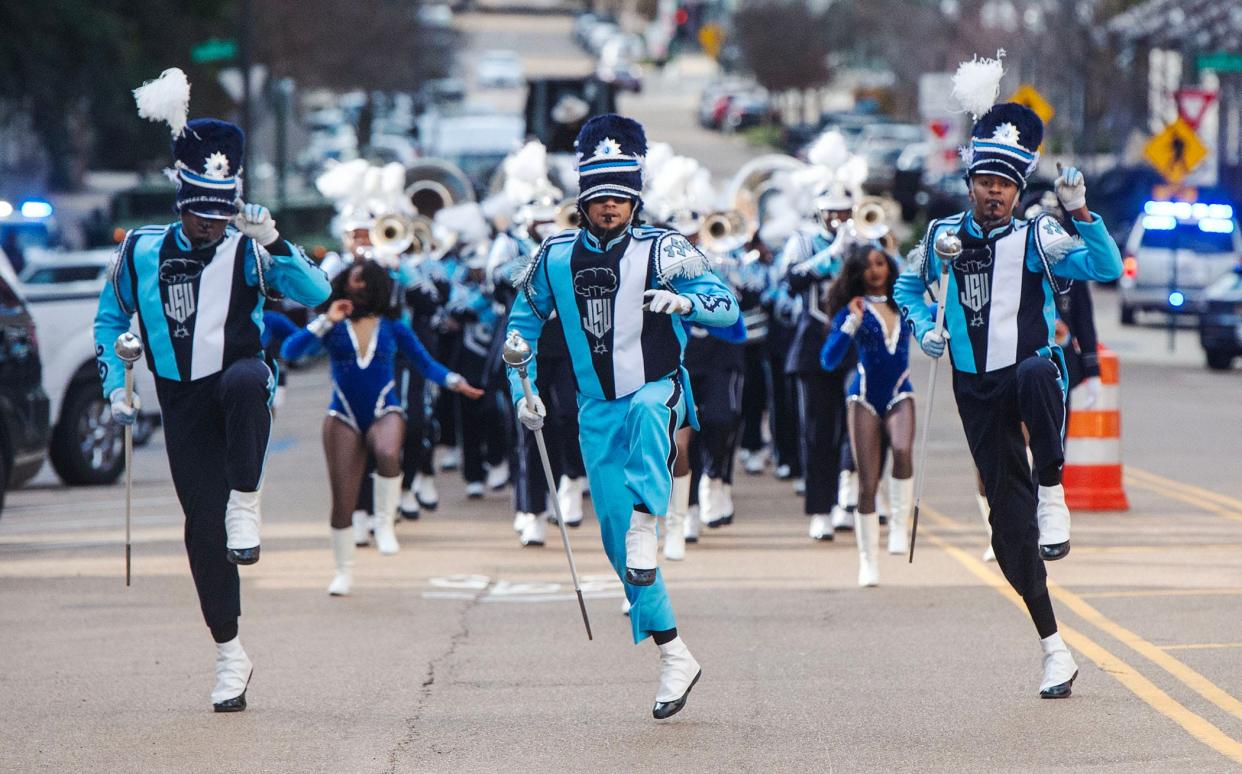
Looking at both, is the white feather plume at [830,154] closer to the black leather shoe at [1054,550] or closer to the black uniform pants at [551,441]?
the black uniform pants at [551,441]

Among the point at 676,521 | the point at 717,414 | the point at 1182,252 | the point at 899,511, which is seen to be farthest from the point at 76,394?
the point at 1182,252

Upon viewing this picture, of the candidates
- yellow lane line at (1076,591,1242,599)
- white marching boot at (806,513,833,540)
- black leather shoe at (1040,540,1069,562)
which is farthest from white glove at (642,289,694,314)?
white marching boot at (806,513,833,540)

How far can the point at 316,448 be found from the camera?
65.2ft

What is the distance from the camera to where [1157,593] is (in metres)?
10.7

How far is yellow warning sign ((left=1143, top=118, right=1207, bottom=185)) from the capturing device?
29578mm

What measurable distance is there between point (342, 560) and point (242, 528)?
326 centimetres

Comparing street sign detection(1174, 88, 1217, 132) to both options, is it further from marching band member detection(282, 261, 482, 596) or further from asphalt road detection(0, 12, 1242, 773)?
marching band member detection(282, 261, 482, 596)

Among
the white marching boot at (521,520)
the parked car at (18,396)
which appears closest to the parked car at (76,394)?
the parked car at (18,396)

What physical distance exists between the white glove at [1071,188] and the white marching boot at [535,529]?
5984 millimetres

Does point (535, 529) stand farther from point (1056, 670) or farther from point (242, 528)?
point (1056, 670)

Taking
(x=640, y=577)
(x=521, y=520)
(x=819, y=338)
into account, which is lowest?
(x=521, y=520)

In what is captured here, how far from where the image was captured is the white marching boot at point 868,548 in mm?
11336

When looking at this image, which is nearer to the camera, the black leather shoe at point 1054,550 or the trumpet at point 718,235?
the black leather shoe at point 1054,550

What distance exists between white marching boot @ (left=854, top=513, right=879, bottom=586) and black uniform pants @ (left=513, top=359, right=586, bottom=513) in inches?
86.7
